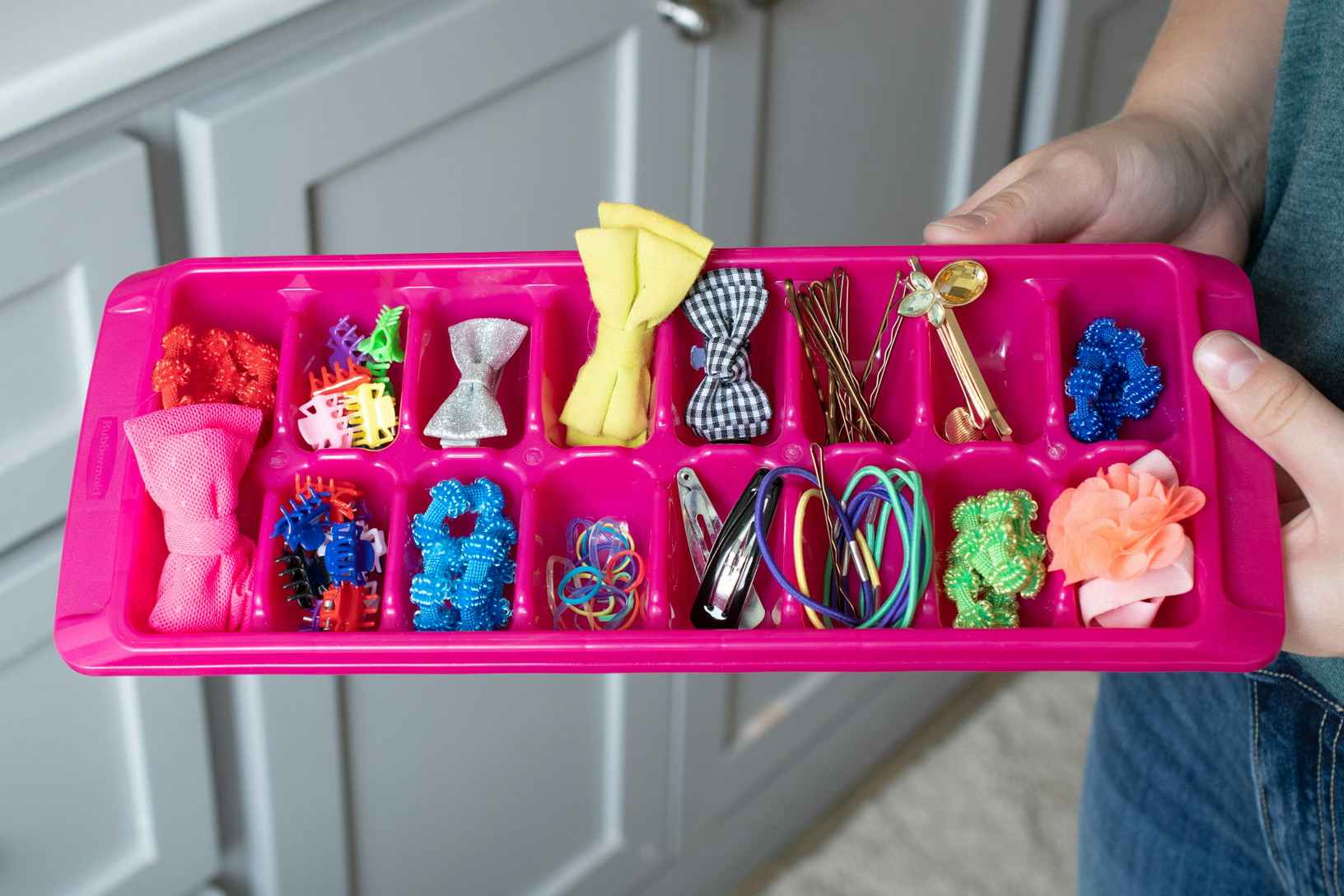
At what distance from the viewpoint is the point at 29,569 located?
86 cm

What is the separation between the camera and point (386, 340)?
0.71 metres

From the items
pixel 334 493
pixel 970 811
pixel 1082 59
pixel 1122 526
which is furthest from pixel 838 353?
pixel 970 811

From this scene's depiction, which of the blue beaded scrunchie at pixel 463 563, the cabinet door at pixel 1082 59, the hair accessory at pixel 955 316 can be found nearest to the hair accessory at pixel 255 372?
the blue beaded scrunchie at pixel 463 563

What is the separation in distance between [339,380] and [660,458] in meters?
0.18

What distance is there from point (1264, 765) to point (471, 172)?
0.67 m

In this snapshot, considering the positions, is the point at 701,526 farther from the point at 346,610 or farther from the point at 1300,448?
the point at 1300,448

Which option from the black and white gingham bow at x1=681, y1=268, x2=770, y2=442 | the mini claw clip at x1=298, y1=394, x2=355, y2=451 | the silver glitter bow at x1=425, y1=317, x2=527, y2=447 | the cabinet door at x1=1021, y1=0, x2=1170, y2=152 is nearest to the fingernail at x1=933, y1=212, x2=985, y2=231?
the black and white gingham bow at x1=681, y1=268, x2=770, y2=442

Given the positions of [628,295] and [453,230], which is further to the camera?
[453,230]

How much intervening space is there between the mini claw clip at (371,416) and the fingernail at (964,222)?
0.31 metres

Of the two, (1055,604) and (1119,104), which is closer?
(1055,604)

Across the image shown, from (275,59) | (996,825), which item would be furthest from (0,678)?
(996,825)

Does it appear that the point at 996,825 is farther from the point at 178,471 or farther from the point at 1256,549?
the point at 178,471

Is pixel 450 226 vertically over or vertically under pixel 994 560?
over

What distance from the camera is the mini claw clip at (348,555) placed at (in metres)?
0.66
